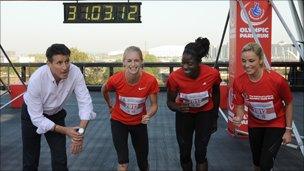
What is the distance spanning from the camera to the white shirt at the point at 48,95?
4551 millimetres

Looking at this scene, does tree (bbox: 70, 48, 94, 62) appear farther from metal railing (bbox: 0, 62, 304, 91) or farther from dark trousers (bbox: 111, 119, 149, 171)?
dark trousers (bbox: 111, 119, 149, 171)

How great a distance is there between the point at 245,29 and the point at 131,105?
4208mm

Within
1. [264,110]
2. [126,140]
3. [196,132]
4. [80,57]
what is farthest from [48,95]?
[80,57]

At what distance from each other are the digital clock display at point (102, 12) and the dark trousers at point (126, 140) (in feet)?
24.7

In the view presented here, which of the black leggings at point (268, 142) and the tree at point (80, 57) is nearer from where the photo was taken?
the black leggings at point (268, 142)

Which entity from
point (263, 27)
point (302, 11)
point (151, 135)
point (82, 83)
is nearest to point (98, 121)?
point (151, 135)

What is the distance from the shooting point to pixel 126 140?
17.7 feet

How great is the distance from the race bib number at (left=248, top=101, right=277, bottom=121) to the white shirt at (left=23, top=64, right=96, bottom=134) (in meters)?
1.70

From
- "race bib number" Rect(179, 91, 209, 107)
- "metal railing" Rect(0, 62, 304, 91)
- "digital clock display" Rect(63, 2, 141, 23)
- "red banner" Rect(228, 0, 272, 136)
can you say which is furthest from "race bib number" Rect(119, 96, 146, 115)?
"metal railing" Rect(0, 62, 304, 91)

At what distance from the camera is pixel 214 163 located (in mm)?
6996

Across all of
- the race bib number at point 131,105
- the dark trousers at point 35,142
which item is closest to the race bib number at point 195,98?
the race bib number at point 131,105

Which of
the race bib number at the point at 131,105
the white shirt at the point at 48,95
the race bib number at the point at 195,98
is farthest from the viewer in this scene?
the race bib number at the point at 195,98

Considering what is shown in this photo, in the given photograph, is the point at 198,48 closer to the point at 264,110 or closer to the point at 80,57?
the point at 264,110

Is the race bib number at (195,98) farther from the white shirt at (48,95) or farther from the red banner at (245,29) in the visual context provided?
the red banner at (245,29)
